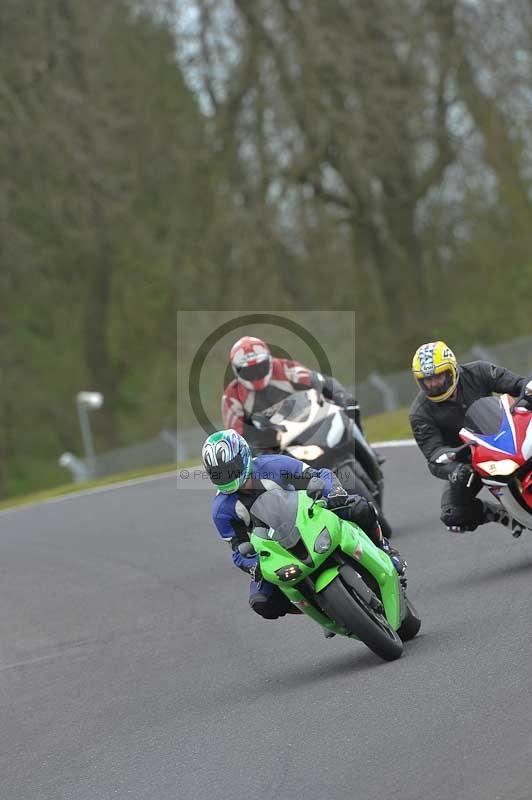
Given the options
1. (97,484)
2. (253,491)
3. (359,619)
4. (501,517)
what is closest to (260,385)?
(501,517)

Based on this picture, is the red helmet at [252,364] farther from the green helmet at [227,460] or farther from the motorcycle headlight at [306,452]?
the green helmet at [227,460]

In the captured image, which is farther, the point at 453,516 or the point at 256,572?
the point at 453,516

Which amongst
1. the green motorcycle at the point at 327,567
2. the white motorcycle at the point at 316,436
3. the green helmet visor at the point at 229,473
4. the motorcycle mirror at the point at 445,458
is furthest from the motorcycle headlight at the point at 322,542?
the white motorcycle at the point at 316,436

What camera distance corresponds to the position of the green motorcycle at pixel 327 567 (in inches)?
332

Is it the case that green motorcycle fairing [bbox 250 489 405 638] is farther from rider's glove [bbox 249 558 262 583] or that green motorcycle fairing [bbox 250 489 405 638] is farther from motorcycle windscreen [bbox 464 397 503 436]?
motorcycle windscreen [bbox 464 397 503 436]

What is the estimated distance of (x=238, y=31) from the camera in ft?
106

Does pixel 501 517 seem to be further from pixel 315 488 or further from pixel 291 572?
pixel 291 572

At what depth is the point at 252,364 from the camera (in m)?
13.0

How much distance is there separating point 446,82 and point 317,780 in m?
28.3

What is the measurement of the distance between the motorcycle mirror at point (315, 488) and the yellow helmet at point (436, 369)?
86.9 inches

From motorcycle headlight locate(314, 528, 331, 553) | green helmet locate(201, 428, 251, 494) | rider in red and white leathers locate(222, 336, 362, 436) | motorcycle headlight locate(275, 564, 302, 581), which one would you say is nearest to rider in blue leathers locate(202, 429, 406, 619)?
green helmet locate(201, 428, 251, 494)

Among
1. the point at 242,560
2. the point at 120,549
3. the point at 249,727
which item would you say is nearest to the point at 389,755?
the point at 249,727

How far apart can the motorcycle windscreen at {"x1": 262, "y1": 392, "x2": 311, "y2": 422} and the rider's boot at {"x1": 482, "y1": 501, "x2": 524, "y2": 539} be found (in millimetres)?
2029

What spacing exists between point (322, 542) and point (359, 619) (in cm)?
48
